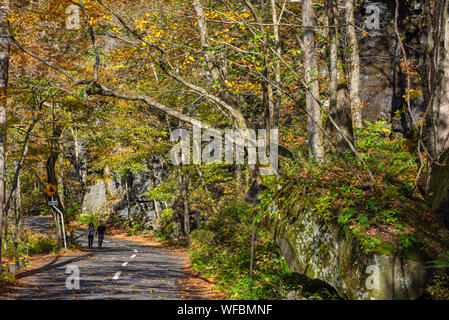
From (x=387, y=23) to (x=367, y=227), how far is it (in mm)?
18558

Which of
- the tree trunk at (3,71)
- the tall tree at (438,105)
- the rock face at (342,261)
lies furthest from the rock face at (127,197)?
the tall tree at (438,105)

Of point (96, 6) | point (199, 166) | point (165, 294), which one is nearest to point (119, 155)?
point (199, 166)

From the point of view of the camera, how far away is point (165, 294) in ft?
33.2

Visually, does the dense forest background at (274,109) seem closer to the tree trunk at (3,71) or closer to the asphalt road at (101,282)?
the tree trunk at (3,71)

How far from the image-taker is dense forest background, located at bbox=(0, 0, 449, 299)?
20.1ft

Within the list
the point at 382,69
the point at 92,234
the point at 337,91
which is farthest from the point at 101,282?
the point at 382,69

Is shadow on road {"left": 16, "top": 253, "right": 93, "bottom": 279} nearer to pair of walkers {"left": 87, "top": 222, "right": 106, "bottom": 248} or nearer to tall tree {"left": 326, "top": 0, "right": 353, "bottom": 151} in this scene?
pair of walkers {"left": 87, "top": 222, "right": 106, "bottom": 248}

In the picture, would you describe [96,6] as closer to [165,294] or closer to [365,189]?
[165,294]

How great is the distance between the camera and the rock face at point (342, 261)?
4930 mm

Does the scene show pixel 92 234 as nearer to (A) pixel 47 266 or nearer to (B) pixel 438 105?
(A) pixel 47 266

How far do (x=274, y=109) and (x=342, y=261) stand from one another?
1187 cm

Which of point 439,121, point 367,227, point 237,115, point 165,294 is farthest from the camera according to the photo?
point 165,294

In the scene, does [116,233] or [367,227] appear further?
A: [116,233]

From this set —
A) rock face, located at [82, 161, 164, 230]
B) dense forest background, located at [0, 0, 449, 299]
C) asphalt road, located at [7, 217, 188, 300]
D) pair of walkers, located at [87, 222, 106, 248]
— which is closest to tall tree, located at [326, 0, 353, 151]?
dense forest background, located at [0, 0, 449, 299]
